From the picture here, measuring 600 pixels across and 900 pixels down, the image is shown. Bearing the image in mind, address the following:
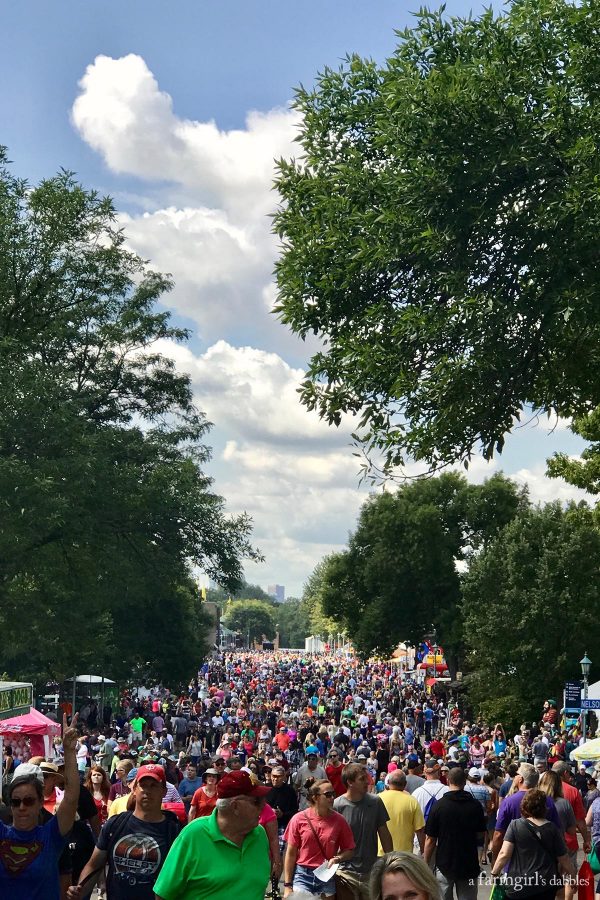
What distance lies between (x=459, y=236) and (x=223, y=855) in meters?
16.4

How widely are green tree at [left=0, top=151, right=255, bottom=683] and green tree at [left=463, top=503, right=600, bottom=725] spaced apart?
1221 cm

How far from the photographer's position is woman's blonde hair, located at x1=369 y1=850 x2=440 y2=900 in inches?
143

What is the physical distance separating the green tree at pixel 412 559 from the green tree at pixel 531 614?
16795mm

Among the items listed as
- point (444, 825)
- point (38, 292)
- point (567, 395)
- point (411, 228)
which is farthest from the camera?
point (38, 292)

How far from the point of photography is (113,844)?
7098 mm

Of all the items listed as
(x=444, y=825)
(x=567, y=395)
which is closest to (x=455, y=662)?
(x=567, y=395)

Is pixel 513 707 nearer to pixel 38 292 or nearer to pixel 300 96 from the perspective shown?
pixel 38 292

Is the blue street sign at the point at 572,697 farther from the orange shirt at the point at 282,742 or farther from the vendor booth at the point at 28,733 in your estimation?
the vendor booth at the point at 28,733

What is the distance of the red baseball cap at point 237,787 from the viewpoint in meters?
5.58

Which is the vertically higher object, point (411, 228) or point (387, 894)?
point (411, 228)

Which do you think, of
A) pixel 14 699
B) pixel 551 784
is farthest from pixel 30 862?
pixel 14 699

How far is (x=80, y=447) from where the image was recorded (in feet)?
104

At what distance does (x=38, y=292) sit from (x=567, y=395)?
16.3 metres

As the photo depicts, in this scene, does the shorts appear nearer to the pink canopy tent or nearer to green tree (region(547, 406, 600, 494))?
the pink canopy tent
